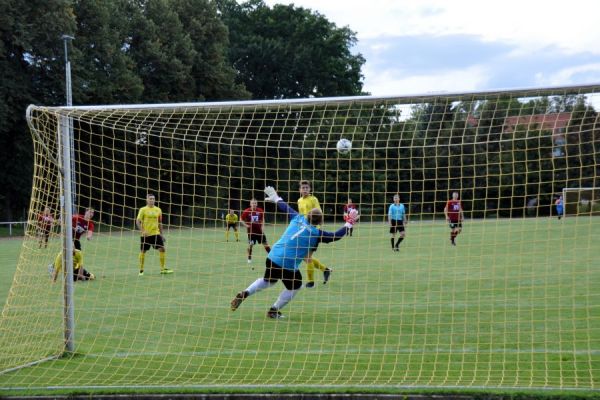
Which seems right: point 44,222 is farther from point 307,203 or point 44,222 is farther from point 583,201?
point 583,201

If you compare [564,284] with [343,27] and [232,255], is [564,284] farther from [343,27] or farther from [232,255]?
[343,27]

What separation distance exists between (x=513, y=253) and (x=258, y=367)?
43.8 ft

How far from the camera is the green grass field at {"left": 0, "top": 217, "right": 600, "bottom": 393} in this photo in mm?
7211

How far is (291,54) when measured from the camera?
60.6 meters

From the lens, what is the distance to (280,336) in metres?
9.23

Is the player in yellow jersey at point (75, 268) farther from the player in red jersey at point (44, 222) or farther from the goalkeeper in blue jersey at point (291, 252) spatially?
the goalkeeper in blue jersey at point (291, 252)

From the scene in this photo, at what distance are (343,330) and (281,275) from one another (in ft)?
3.70

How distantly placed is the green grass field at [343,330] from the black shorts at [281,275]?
524 millimetres

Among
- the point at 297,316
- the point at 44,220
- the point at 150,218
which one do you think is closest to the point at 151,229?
the point at 150,218

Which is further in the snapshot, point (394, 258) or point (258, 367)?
point (394, 258)

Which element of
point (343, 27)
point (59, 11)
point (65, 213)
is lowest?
point (65, 213)

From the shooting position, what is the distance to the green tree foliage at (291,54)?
60375mm

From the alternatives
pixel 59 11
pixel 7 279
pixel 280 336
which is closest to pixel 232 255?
pixel 7 279

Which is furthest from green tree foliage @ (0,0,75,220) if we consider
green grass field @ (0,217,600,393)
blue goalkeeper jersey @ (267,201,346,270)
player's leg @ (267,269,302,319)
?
blue goalkeeper jersey @ (267,201,346,270)
